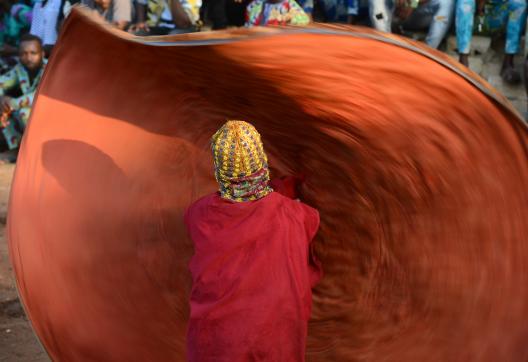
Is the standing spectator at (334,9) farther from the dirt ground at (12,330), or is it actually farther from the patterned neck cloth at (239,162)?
the patterned neck cloth at (239,162)

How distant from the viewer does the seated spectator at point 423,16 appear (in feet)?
20.9

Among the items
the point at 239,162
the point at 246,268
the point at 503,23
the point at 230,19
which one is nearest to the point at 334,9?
the point at 230,19

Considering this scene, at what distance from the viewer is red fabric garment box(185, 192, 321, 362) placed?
237 centimetres

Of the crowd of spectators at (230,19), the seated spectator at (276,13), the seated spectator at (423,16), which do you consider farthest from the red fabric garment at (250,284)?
the seated spectator at (423,16)

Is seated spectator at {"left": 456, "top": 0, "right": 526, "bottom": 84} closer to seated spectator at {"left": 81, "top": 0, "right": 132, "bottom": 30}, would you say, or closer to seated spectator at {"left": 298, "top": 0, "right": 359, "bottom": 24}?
seated spectator at {"left": 298, "top": 0, "right": 359, "bottom": 24}

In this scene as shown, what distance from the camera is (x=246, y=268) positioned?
93.2 inches

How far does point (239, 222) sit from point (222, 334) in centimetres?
38

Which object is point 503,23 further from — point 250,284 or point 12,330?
point 250,284

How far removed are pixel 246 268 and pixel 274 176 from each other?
3.61ft

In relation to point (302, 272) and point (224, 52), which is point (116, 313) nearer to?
point (302, 272)

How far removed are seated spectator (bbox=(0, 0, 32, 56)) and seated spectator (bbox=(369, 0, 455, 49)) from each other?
4176 mm

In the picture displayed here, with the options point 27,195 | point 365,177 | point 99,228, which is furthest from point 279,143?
point 27,195

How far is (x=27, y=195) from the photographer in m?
3.15

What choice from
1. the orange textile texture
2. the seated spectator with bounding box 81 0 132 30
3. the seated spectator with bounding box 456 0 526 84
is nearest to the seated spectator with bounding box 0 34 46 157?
the seated spectator with bounding box 81 0 132 30
